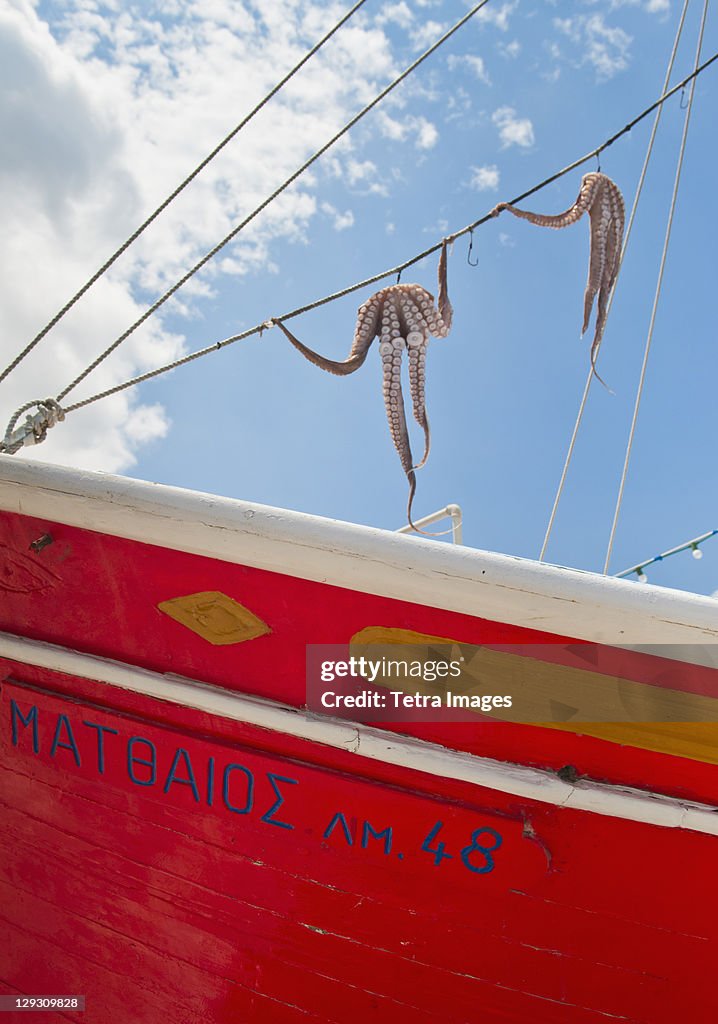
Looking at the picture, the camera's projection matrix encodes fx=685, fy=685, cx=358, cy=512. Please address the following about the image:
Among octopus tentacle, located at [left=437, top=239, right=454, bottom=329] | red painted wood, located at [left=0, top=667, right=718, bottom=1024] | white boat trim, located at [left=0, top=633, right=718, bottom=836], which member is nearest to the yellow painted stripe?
white boat trim, located at [left=0, top=633, right=718, bottom=836]

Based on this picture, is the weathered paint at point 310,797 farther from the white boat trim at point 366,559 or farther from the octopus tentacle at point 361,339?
the octopus tentacle at point 361,339

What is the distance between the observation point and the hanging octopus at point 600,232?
398cm

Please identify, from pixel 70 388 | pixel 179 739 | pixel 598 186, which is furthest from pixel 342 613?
pixel 598 186

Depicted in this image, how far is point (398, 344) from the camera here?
3.25 metres

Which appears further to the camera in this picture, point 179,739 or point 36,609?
point 36,609

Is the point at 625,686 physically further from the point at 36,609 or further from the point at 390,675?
the point at 36,609

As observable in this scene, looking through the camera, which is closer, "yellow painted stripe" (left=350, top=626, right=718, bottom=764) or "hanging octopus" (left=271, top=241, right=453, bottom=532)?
"yellow painted stripe" (left=350, top=626, right=718, bottom=764)

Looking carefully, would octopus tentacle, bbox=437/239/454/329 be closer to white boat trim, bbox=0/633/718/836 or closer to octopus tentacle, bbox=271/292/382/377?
octopus tentacle, bbox=271/292/382/377

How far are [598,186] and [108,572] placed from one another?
358cm

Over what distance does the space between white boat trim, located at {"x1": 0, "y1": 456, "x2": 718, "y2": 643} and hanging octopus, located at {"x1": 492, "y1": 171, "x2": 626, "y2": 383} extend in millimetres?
2900

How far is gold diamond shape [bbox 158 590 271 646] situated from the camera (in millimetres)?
1915

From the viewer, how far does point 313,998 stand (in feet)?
6.35

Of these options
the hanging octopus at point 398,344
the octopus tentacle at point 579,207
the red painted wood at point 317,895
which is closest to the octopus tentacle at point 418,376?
the hanging octopus at point 398,344

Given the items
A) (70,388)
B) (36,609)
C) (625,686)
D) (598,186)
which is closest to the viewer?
(625,686)
